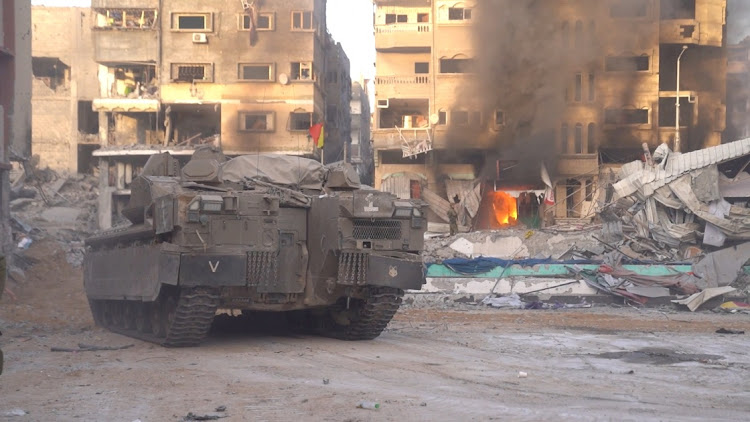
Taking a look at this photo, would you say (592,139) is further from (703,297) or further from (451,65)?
(703,297)

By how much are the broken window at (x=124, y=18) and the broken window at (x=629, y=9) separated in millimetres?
21731

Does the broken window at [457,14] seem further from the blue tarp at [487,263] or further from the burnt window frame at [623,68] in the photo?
the blue tarp at [487,263]

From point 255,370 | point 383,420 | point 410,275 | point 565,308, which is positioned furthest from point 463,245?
point 383,420

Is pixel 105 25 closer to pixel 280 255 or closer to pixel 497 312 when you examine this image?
pixel 497 312

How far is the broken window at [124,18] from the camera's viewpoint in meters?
46.2

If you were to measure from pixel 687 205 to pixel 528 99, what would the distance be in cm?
1922

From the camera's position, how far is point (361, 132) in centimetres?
6431

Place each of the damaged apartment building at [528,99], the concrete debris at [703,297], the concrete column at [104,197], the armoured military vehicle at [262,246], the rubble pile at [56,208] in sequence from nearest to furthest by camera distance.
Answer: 1. the armoured military vehicle at [262,246]
2. the concrete debris at [703,297]
3. the rubble pile at [56,208]
4. the damaged apartment building at [528,99]
5. the concrete column at [104,197]

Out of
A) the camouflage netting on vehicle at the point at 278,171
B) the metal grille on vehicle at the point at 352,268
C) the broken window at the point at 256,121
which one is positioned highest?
the broken window at the point at 256,121

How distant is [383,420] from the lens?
290 inches

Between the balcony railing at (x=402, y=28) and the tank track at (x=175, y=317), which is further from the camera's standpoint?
the balcony railing at (x=402, y=28)

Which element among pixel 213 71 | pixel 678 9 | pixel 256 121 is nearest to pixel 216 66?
pixel 213 71

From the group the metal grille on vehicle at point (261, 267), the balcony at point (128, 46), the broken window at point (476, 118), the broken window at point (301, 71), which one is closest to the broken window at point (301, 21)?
the broken window at point (301, 71)

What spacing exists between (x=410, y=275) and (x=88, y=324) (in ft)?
25.2
